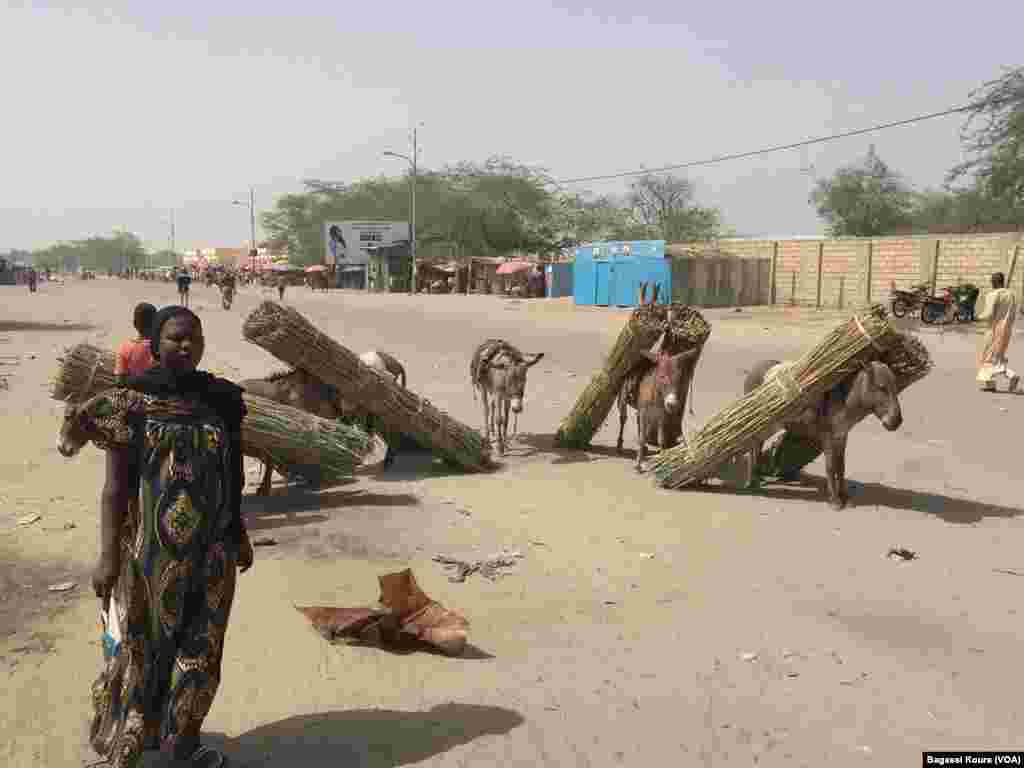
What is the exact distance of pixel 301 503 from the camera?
7.75 meters

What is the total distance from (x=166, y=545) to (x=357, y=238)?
66.1m

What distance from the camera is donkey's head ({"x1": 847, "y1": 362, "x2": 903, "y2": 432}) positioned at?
722 centimetres

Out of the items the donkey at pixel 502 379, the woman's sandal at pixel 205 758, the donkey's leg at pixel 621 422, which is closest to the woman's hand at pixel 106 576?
the woman's sandal at pixel 205 758

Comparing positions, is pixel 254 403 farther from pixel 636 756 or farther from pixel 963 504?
pixel 963 504

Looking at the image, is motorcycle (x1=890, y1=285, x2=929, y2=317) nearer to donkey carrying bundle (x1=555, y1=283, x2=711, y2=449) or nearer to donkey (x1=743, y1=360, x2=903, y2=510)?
donkey carrying bundle (x1=555, y1=283, x2=711, y2=449)

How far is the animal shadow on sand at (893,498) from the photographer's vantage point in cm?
770

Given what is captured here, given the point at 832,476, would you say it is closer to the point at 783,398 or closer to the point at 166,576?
the point at 783,398

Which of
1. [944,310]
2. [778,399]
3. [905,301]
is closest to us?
[778,399]

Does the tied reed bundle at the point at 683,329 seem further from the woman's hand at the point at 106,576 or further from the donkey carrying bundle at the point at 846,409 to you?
the woman's hand at the point at 106,576

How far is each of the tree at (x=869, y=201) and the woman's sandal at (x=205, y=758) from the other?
54.0m

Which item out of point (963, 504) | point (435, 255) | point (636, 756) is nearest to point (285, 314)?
point (636, 756)

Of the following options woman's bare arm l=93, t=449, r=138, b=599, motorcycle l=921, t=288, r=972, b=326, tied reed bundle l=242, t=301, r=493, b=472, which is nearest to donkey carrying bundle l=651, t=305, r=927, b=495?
tied reed bundle l=242, t=301, r=493, b=472

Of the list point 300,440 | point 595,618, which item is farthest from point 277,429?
point 595,618

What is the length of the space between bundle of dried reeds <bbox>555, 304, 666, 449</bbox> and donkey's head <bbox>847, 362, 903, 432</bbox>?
2269mm
